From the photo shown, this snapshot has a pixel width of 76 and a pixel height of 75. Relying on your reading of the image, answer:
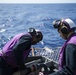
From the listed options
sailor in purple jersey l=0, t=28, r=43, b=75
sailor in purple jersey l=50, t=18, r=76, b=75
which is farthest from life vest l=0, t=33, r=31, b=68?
sailor in purple jersey l=50, t=18, r=76, b=75

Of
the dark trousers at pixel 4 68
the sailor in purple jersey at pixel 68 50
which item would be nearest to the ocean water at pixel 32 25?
the dark trousers at pixel 4 68

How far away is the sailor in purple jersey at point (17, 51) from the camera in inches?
137

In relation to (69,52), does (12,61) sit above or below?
below

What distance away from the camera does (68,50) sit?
2621 millimetres

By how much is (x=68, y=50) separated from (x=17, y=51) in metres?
1.09

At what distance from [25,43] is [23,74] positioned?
61cm

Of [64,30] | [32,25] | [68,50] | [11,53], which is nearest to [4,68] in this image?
[11,53]

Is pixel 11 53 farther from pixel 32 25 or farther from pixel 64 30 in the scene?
pixel 32 25

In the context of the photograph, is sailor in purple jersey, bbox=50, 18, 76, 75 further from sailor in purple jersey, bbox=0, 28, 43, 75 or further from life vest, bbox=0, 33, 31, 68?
life vest, bbox=0, 33, 31, 68

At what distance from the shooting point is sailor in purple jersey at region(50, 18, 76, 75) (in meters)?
2.61

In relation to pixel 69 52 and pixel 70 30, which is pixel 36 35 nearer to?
pixel 70 30

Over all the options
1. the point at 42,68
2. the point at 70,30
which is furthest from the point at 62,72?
the point at 42,68

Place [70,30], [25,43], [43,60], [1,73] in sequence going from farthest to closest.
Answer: [43,60] → [1,73] → [25,43] → [70,30]

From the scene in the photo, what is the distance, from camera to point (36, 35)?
3617 mm
